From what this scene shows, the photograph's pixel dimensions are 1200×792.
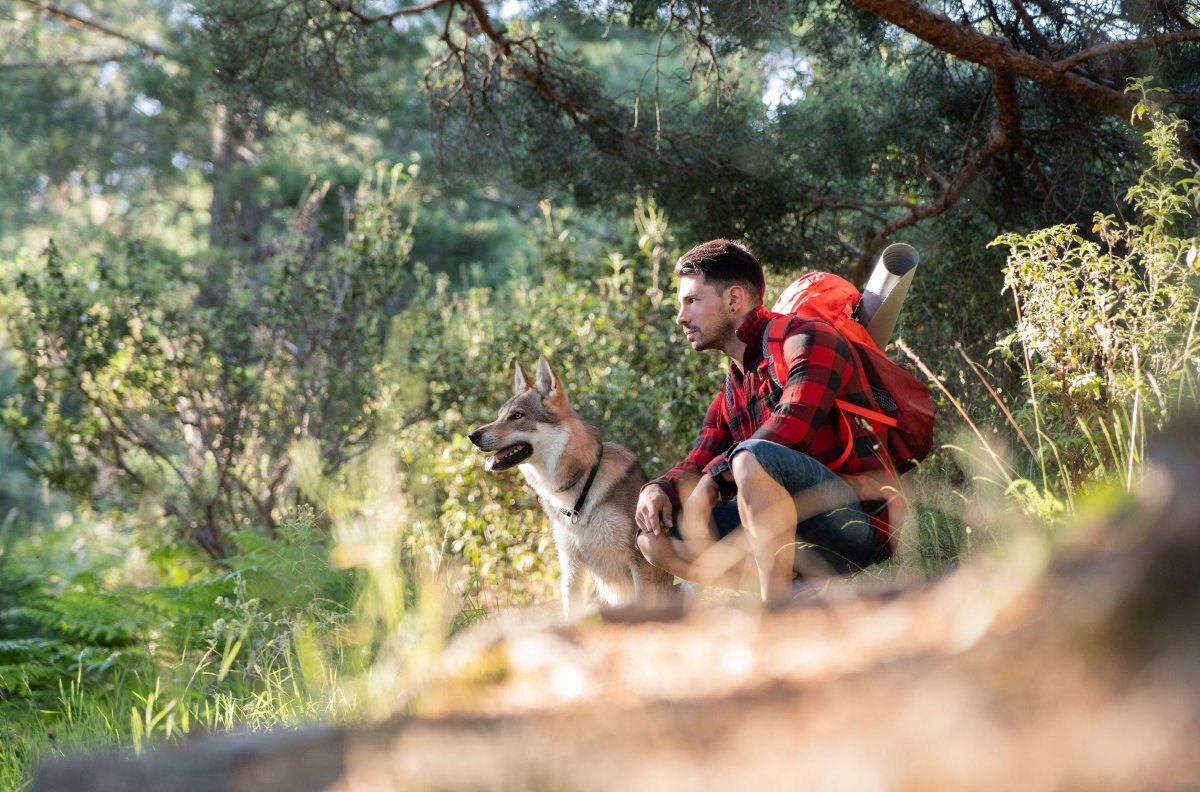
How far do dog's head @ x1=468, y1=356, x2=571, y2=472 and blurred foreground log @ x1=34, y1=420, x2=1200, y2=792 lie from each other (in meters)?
4.21

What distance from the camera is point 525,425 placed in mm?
6133

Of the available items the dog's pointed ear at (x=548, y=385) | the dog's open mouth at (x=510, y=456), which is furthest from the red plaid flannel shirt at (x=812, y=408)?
the dog's pointed ear at (x=548, y=385)

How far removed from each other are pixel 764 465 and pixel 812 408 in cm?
33

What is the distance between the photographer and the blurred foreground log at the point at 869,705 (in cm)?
123

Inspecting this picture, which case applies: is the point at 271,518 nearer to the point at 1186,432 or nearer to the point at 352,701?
the point at 352,701

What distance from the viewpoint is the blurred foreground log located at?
1232 millimetres

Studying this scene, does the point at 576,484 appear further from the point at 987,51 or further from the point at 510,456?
the point at 987,51

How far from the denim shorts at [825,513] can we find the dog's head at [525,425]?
7.00ft

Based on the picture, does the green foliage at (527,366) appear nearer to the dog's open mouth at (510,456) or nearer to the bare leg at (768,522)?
the dog's open mouth at (510,456)

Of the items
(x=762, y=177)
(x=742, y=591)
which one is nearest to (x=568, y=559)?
(x=742, y=591)

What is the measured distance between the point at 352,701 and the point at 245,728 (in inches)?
16.6

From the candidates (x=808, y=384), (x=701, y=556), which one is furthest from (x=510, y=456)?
(x=808, y=384)

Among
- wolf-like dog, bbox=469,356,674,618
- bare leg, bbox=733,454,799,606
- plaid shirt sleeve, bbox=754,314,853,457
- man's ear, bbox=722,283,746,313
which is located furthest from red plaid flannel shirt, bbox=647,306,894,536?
wolf-like dog, bbox=469,356,674,618

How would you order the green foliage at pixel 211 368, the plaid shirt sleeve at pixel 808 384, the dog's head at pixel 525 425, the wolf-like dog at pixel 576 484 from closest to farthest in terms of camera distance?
the plaid shirt sleeve at pixel 808 384 < the wolf-like dog at pixel 576 484 < the dog's head at pixel 525 425 < the green foliage at pixel 211 368
